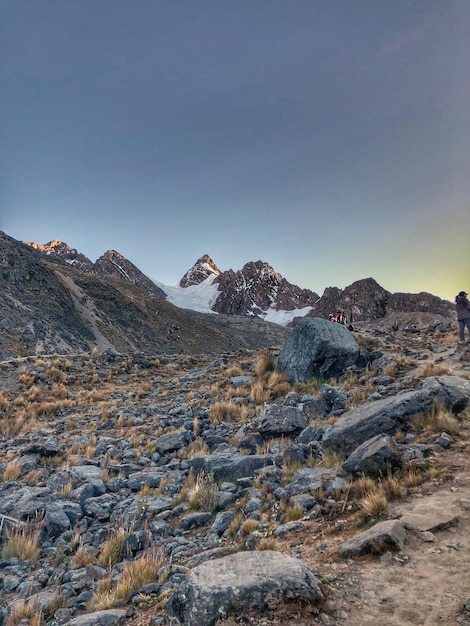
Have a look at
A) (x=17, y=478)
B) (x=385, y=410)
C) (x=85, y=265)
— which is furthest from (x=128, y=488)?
(x=85, y=265)

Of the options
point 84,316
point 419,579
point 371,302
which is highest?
point 371,302

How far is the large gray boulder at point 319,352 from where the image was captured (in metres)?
13.2

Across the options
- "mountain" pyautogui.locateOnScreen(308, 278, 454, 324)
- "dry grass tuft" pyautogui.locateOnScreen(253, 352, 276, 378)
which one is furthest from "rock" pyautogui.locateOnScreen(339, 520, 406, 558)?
"mountain" pyautogui.locateOnScreen(308, 278, 454, 324)

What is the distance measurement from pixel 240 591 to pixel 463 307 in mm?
14848

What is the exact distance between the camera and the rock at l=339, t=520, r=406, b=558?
3559mm

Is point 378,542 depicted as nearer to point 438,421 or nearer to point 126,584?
point 126,584

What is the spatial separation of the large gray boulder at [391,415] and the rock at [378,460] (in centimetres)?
105

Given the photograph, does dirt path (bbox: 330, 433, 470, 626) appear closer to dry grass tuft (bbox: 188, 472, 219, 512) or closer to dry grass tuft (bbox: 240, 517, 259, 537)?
dry grass tuft (bbox: 240, 517, 259, 537)

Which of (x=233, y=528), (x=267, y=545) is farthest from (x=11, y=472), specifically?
(x=267, y=545)

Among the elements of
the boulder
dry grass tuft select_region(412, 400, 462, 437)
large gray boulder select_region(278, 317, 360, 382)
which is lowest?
the boulder

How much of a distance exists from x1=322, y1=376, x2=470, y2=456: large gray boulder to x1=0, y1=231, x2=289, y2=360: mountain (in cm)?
3125

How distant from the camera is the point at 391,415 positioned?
6.72 m

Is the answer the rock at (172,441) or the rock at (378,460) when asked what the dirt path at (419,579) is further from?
the rock at (172,441)

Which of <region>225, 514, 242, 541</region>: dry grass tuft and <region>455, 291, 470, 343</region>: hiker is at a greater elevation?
<region>455, 291, 470, 343</region>: hiker
